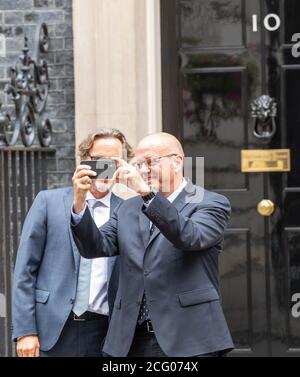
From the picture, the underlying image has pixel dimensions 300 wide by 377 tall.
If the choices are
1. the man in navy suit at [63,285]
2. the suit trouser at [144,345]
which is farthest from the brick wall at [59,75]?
the suit trouser at [144,345]

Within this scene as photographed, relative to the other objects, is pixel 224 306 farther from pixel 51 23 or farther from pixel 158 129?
pixel 51 23

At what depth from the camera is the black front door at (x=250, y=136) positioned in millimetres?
7152

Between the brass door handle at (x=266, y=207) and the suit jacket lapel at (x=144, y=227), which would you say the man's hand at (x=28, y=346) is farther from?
the brass door handle at (x=266, y=207)

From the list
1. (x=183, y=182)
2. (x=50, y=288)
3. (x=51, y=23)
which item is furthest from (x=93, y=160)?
(x=51, y=23)

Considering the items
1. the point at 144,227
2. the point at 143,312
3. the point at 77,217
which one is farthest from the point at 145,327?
the point at 77,217

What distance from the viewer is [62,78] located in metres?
7.27

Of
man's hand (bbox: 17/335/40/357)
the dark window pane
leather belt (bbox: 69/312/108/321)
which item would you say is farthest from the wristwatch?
the dark window pane

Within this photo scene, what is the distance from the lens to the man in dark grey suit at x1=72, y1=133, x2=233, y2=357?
4.43 metres

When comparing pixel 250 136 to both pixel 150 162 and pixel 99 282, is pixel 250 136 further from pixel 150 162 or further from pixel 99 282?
pixel 150 162

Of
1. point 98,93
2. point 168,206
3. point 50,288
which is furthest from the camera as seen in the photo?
point 98,93

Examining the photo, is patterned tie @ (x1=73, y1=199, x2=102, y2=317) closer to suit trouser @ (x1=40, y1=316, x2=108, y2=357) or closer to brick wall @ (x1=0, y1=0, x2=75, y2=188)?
suit trouser @ (x1=40, y1=316, x2=108, y2=357)

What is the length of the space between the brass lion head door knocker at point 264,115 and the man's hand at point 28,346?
281 cm

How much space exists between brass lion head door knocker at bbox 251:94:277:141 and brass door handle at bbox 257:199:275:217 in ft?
1.46
